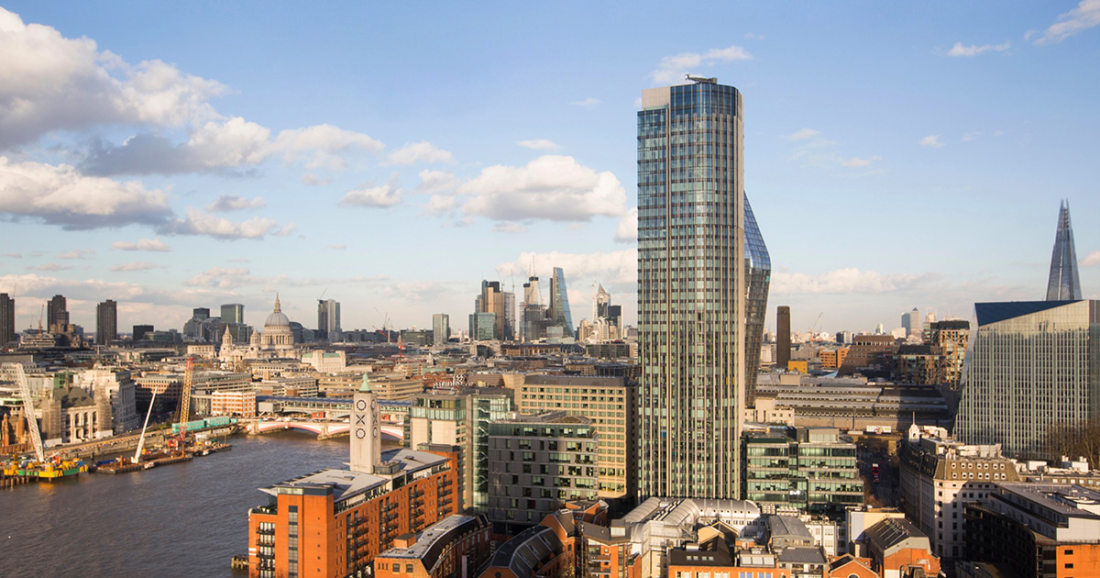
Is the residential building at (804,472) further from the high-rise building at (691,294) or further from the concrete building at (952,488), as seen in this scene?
the concrete building at (952,488)

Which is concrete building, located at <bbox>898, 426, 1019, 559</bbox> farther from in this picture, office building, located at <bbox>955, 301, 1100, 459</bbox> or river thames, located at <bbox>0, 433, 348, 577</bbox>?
river thames, located at <bbox>0, 433, 348, 577</bbox>

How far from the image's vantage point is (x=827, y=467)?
5403 centimetres

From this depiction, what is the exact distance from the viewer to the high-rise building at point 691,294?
186ft

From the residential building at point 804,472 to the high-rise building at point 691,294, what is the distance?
1.61 metres

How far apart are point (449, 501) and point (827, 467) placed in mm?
23362

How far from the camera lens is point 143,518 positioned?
58.6 m

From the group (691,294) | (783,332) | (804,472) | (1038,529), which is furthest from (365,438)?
(783,332)

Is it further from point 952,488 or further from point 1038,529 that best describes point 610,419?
point 1038,529

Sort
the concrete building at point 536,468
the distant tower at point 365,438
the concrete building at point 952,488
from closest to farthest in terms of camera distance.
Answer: the distant tower at point 365,438
the concrete building at point 952,488
the concrete building at point 536,468

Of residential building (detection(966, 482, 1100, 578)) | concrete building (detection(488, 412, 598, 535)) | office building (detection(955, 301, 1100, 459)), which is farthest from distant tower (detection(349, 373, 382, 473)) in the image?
office building (detection(955, 301, 1100, 459))

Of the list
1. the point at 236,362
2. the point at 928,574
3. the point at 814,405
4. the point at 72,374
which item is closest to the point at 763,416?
the point at 814,405

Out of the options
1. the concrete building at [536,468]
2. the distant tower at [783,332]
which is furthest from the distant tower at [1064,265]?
the concrete building at [536,468]

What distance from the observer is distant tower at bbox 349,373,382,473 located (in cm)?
4794

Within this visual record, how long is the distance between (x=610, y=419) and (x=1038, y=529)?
2849 cm
